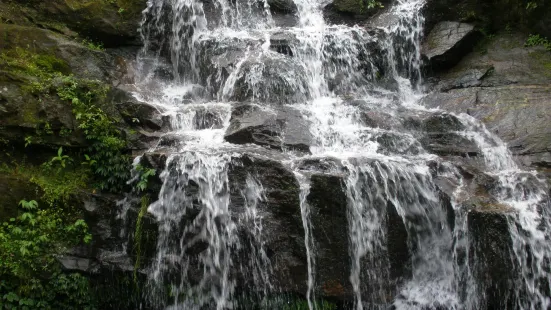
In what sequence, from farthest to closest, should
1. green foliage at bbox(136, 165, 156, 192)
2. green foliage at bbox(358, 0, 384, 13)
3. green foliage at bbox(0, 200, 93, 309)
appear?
green foliage at bbox(358, 0, 384, 13), green foliage at bbox(136, 165, 156, 192), green foliage at bbox(0, 200, 93, 309)

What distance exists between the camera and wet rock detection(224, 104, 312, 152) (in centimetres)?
808

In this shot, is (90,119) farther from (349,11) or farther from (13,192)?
(349,11)

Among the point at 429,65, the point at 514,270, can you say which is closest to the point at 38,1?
the point at 429,65

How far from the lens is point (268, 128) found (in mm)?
8234

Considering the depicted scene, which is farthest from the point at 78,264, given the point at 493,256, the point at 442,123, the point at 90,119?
the point at 442,123

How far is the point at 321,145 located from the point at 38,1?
7.17 metres

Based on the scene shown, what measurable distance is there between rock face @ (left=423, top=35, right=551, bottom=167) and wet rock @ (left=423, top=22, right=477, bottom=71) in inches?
9.3

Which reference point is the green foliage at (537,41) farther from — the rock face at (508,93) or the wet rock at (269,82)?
the wet rock at (269,82)

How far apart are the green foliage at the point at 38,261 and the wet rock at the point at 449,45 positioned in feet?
29.7

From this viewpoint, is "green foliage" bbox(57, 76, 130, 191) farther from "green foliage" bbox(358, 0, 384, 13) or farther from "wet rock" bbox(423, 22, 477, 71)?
"green foliage" bbox(358, 0, 384, 13)

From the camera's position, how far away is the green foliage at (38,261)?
6.50 m

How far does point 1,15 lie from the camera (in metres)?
9.29

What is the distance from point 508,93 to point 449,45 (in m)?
2.19

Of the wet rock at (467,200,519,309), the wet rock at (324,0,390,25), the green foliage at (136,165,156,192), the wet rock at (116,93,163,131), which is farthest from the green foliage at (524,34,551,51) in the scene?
the green foliage at (136,165,156,192)
